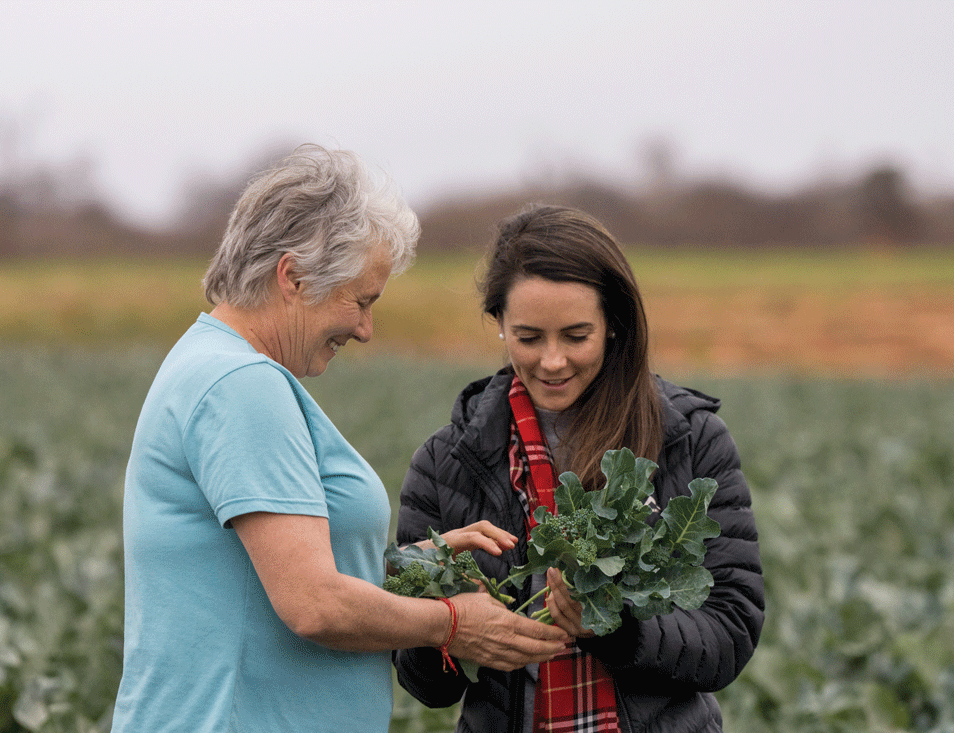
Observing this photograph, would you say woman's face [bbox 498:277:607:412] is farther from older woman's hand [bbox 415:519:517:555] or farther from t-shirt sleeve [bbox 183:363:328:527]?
t-shirt sleeve [bbox 183:363:328:527]

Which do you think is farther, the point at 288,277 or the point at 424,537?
the point at 424,537

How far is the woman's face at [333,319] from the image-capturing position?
1939 millimetres

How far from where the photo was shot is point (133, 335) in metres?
46.0

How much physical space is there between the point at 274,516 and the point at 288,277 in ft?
1.62

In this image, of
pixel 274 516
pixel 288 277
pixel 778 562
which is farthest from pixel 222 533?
pixel 778 562

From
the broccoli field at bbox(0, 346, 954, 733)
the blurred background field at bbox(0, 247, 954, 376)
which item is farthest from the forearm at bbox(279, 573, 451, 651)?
the blurred background field at bbox(0, 247, 954, 376)

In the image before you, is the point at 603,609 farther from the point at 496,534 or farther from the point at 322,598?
the point at 322,598

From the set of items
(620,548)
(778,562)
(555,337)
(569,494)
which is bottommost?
(778,562)

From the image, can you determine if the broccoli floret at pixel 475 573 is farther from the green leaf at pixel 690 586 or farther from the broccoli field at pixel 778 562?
the broccoli field at pixel 778 562

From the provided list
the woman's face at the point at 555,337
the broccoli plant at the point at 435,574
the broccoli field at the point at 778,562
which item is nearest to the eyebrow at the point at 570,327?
the woman's face at the point at 555,337

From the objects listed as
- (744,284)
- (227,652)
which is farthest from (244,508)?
(744,284)

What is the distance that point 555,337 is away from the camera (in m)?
2.27

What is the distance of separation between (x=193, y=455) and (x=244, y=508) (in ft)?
0.50

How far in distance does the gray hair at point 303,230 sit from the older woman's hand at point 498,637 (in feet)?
2.34
